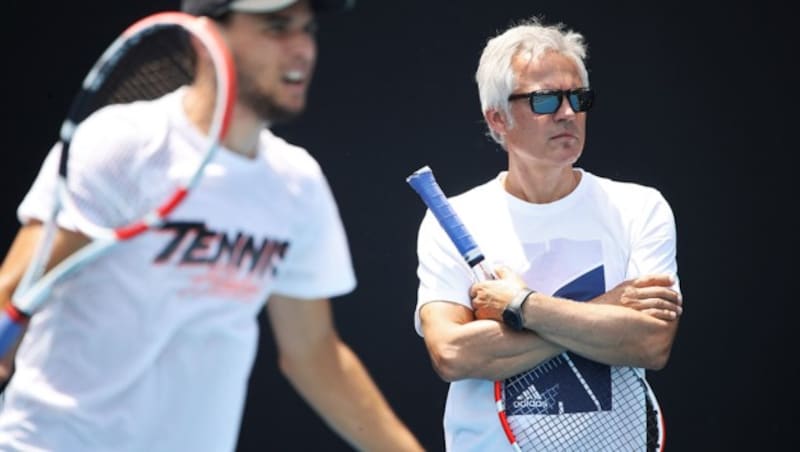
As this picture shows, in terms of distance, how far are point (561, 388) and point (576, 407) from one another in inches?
2.3

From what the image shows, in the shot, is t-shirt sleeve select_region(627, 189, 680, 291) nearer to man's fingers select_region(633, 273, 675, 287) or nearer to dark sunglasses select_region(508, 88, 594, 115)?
man's fingers select_region(633, 273, 675, 287)

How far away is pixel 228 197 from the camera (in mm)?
2697

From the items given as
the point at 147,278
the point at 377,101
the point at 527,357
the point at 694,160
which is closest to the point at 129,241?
the point at 147,278

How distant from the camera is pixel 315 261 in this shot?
286 centimetres

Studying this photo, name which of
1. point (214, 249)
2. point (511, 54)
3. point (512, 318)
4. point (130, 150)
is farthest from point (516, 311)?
point (130, 150)

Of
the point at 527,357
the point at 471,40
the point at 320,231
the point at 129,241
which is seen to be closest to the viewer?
the point at 129,241

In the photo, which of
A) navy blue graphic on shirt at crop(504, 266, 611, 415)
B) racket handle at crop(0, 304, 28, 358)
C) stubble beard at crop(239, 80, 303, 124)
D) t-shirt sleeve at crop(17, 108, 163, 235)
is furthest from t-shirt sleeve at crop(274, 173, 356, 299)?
navy blue graphic on shirt at crop(504, 266, 611, 415)

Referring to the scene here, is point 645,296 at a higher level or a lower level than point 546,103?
lower

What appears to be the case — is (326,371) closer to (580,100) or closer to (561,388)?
Result: (561,388)

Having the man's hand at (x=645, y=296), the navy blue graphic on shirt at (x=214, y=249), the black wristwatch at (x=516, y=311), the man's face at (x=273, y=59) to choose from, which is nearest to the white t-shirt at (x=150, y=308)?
the navy blue graphic on shirt at (x=214, y=249)

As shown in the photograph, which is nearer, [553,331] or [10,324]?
[10,324]

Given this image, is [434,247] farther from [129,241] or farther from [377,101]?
[129,241]

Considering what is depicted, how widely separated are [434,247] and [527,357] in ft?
1.31

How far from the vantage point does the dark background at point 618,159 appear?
4.89 metres
